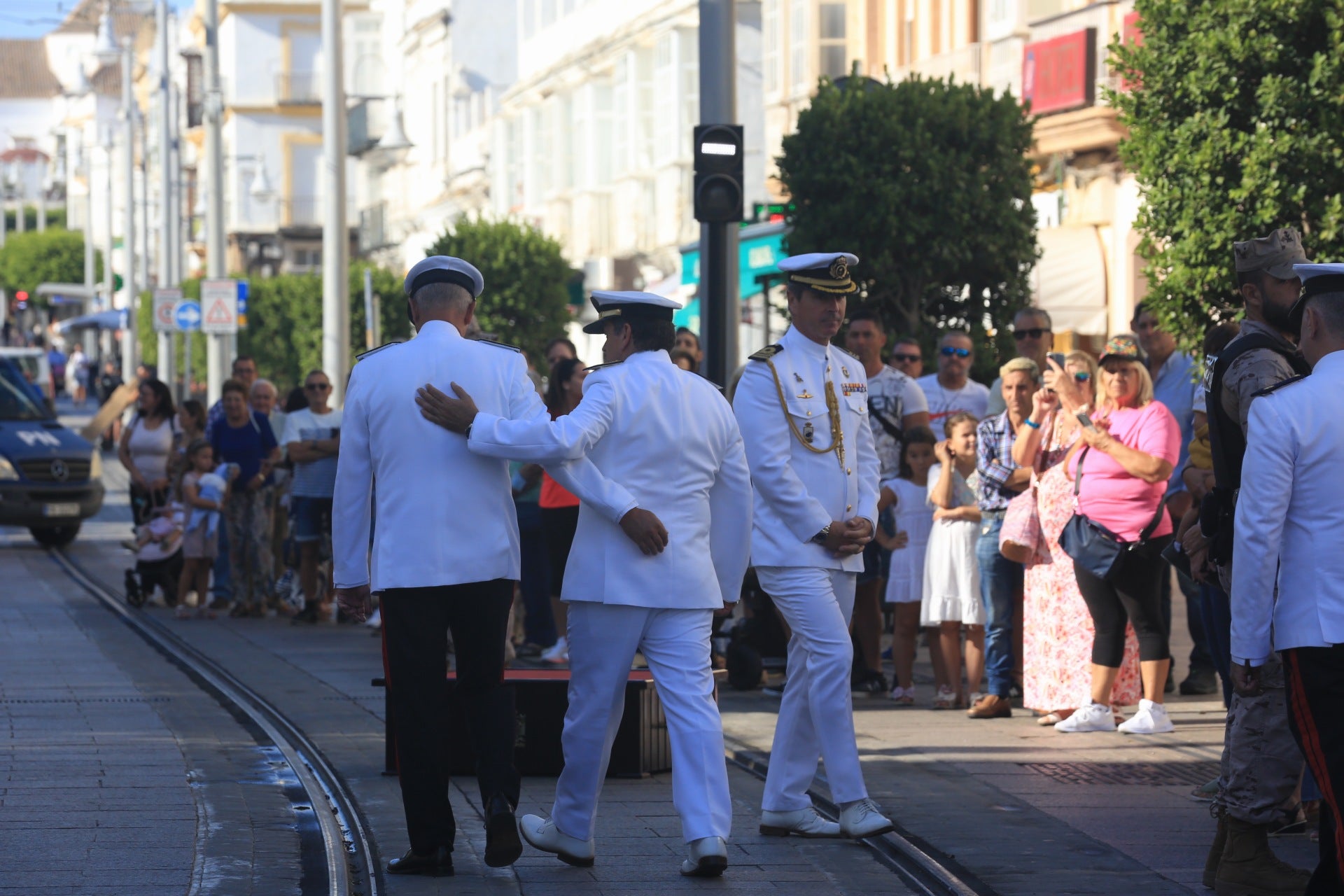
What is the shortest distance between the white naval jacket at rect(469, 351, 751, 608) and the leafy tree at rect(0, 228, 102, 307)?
362 ft

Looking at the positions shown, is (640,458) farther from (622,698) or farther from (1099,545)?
(1099,545)

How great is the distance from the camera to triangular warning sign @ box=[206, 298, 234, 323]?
28.0 meters

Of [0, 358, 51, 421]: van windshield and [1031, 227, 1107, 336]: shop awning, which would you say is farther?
[0, 358, 51, 421]: van windshield

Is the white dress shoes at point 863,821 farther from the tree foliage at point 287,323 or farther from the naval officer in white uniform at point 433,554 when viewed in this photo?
the tree foliage at point 287,323

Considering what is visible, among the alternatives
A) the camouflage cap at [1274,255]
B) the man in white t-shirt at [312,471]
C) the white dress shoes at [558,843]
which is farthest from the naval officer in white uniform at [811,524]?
the man in white t-shirt at [312,471]

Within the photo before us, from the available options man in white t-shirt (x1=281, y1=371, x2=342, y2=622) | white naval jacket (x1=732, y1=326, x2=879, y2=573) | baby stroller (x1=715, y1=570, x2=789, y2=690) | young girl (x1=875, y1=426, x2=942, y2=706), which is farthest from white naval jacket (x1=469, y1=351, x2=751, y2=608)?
man in white t-shirt (x1=281, y1=371, x2=342, y2=622)

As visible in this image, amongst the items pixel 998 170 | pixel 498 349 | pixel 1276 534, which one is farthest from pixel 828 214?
pixel 1276 534

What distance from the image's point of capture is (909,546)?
11.5 metres

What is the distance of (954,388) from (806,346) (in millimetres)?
5134

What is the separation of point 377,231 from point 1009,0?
3982 centimetres

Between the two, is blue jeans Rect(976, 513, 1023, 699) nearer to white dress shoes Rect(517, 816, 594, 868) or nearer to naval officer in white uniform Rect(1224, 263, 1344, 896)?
white dress shoes Rect(517, 816, 594, 868)

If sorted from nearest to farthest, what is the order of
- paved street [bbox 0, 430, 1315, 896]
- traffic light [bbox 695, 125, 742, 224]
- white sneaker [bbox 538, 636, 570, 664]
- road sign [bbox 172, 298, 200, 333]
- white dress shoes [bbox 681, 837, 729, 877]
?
white dress shoes [bbox 681, 837, 729, 877], paved street [bbox 0, 430, 1315, 896], traffic light [bbox 695, 125, 742, 224], white sneaker [bbox 538, 636, 570, 664], road sign [bbox 172, 298, 200, 333]

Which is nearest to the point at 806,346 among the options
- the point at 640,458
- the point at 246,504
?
the point at 640,458

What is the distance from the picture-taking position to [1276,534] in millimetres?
5844
